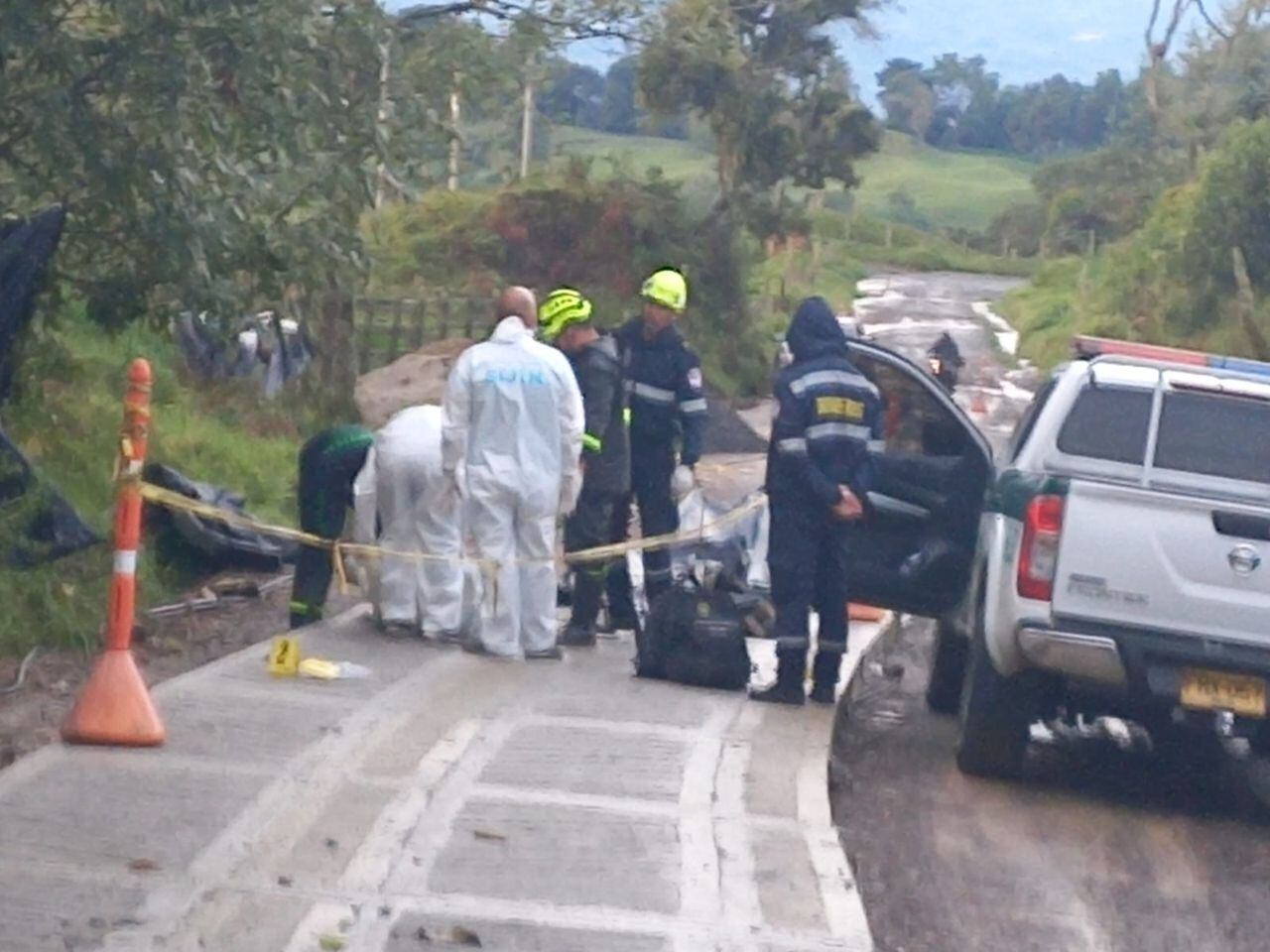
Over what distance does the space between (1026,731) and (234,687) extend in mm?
3348

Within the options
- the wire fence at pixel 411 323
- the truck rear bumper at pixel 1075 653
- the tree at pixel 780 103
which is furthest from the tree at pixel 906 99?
the truck rear bumper at pixel 1075 653

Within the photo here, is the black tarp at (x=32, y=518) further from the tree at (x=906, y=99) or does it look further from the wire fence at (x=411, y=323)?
the tree at (x=906, y=99)

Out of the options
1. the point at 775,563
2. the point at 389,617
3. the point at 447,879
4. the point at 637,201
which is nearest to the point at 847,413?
the point at 775,563

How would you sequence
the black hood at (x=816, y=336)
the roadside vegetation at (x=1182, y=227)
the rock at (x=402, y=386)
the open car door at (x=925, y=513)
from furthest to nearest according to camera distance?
1. the roadside vegetation at (x=1182, y=227)
2. the rock at (x=402, y=386)
3. the open car door at (x=925, y=513)
4. the black hood at (x=816, y=336)

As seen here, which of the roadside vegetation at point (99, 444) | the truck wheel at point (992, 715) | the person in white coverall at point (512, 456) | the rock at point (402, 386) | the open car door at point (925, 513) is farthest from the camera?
the rock at point (402, 386)

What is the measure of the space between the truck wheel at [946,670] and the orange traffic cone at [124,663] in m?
4.59

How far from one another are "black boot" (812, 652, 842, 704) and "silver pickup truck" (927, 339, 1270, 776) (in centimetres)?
97

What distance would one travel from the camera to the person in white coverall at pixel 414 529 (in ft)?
40.5

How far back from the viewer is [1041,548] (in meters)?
9.78

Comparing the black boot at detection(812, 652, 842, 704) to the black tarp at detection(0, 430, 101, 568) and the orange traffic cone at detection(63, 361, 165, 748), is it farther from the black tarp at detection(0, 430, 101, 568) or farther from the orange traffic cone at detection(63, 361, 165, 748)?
the orange traffic cone at detection(63, 361, 165, 748)

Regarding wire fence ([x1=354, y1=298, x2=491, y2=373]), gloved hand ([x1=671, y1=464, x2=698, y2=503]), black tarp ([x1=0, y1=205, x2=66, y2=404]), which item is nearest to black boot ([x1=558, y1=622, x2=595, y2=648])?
gloved hand ([x1=671, y1=464, x2=698, y2=503])

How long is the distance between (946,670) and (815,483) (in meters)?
2.02

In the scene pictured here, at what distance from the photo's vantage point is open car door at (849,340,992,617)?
11750mm

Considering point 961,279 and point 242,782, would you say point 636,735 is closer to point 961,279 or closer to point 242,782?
→ point 242,782
